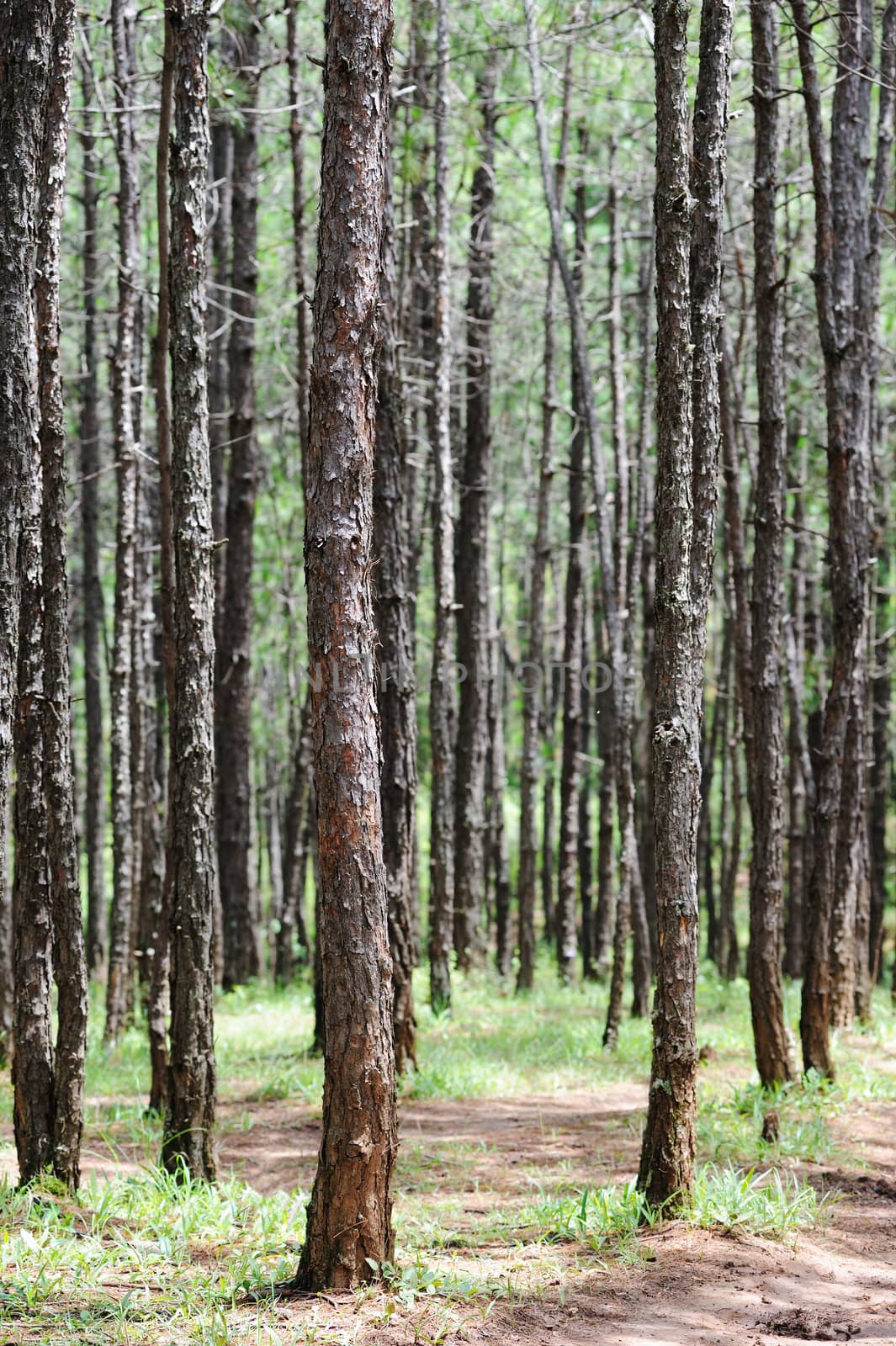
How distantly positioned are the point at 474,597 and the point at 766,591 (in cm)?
714

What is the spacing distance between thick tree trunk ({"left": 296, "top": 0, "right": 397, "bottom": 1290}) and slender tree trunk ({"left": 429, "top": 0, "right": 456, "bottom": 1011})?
631cm

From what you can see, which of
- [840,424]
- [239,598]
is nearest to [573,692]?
[239,598]

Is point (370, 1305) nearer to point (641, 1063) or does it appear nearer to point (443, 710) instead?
point (641, 1063)

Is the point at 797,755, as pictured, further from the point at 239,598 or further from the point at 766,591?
the point at 766,591

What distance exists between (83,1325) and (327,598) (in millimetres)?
2629

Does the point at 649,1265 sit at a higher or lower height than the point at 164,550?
lower

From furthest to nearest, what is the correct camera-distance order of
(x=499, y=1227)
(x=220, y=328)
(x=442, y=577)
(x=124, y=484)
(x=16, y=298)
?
(x=220, y=328), (x=442, y=577), (x=124, y=484), (x=499, y=1227), (x=16, y=298)

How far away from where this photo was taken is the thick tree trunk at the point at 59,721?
5.75m

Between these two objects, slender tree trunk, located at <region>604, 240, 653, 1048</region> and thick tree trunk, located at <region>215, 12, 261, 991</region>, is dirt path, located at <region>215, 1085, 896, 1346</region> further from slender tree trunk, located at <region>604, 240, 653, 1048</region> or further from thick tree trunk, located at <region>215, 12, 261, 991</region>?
thick tree trunk, located at <region>215, 12, 261, 991</region>

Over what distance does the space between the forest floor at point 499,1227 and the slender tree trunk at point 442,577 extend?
289 centimetres

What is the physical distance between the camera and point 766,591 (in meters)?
8.12

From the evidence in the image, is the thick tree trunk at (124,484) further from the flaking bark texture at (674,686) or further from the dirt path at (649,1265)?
the flaking bark texture at (674,686)

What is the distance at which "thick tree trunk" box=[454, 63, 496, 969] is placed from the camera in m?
14.6

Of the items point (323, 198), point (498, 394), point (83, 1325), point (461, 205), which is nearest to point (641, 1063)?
point (83, 1325)
